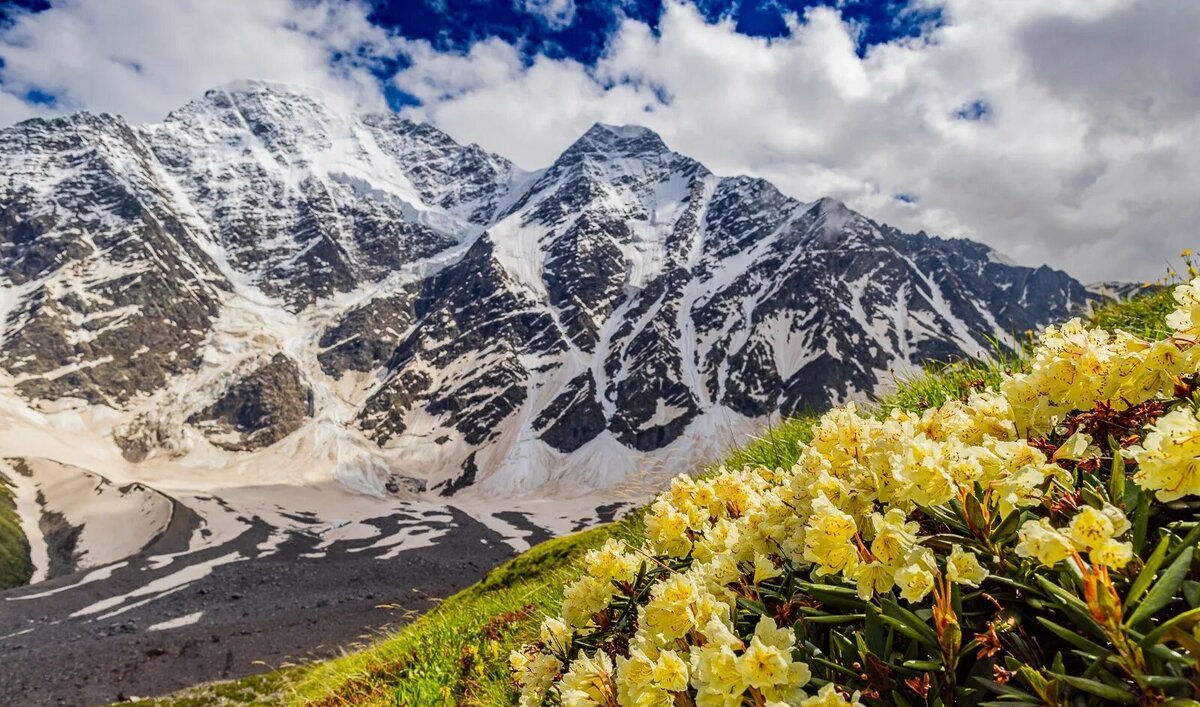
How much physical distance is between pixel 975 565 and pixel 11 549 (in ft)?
632

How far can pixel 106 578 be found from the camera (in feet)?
370

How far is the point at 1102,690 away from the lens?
1.47 metres

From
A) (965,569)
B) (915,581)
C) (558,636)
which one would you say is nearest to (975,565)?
(965,569)

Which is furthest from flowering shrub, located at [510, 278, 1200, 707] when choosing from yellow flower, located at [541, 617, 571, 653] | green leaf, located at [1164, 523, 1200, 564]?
yellow flower, located at [541, 617, 571, 653]

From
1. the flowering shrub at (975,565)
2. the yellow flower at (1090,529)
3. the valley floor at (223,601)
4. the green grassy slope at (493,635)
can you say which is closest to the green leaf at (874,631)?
the flowering shrub at (975,565)

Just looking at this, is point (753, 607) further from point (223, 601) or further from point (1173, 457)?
point (223, 601)

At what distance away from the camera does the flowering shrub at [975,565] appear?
159 centimetres

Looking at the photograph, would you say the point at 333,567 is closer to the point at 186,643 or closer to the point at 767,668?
the point at 186,643

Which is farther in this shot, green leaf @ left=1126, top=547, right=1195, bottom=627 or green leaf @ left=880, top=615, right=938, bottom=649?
green leaf @ left=880, top=615, right=938, bottom=649

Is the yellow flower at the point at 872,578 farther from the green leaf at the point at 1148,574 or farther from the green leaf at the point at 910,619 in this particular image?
the green leaf at the point at 1148,574

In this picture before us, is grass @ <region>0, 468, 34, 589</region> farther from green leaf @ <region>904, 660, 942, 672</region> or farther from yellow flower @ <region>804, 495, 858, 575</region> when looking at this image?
green leaf @ <region>904, 660, 942, 672</region>

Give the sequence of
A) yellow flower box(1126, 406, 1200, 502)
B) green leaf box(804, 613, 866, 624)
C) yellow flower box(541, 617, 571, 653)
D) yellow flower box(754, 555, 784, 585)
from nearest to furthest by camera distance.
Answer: yellow flower box(1126, 406, 1200, 502) → green leaf box(804, 613, 866, 624) → yellow flower box(754, 555, 784, 585) → yellow flower box(541, 617, 571, 653)

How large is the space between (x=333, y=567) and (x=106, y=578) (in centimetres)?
4403

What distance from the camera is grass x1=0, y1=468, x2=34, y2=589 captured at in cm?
12488
